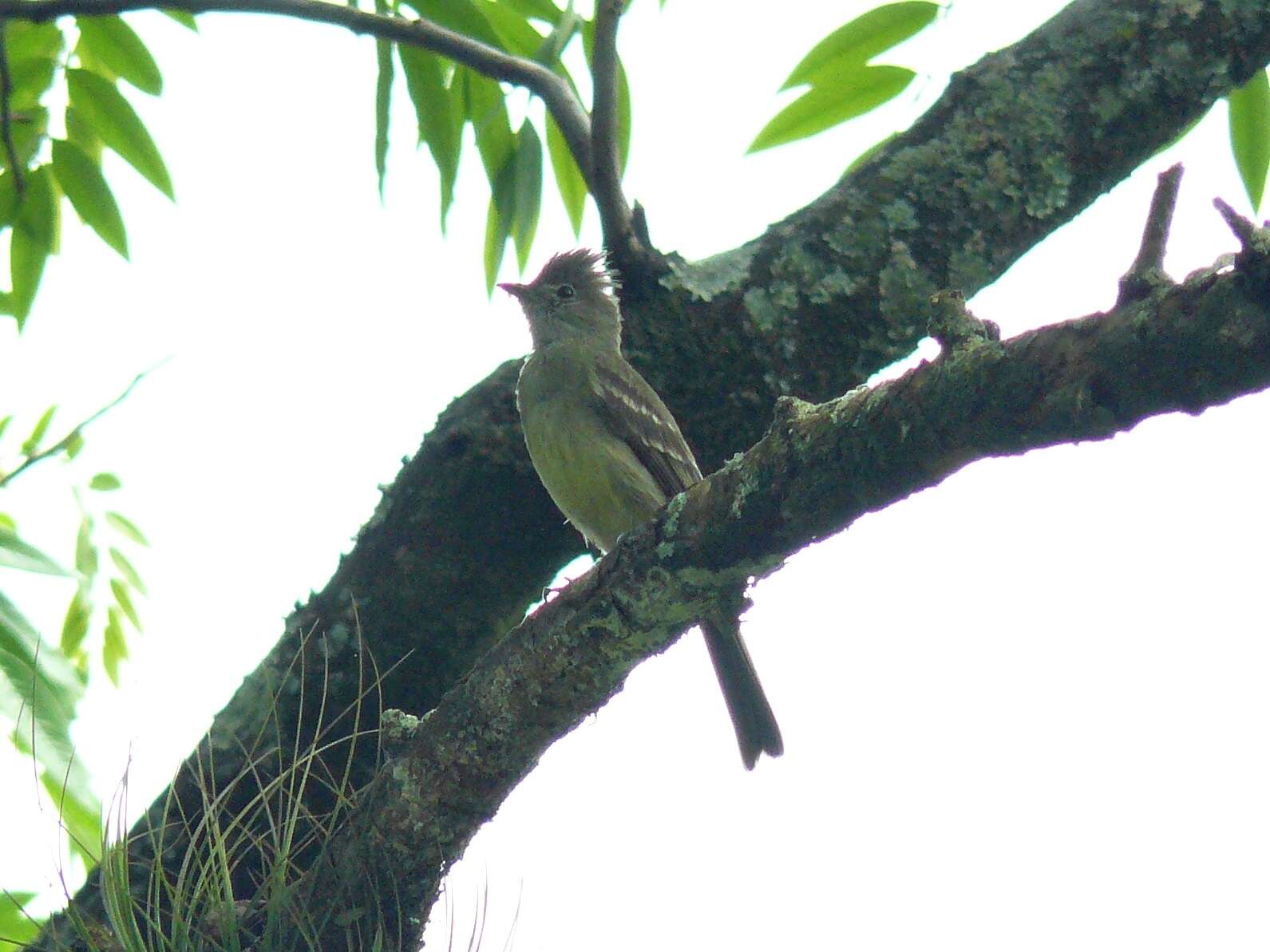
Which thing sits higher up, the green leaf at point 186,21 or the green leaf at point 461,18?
the green leaf at point 186,21

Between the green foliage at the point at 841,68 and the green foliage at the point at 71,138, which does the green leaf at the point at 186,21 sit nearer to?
the green foliage at the point at 71,138

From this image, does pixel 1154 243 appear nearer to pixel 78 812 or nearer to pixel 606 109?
pixel 606 109

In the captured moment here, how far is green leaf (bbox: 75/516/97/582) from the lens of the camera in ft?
16.2

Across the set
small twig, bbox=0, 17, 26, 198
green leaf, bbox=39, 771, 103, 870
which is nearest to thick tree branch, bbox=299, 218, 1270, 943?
green leaf, bbox=39, 771, 103, 870

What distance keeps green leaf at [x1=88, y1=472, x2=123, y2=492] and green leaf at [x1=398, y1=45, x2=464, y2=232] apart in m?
1.83

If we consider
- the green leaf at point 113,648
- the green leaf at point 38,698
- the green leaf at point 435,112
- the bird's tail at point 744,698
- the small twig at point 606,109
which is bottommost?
the green leaf at point 38,698

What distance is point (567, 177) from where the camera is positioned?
429 centimetres

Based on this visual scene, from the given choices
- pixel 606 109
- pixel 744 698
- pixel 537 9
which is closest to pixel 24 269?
pixel 537 9

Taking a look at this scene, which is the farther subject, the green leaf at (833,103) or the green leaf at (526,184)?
the green leaf at (526,184)

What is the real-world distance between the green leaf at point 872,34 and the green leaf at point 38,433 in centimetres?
249

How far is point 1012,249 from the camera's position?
404cm

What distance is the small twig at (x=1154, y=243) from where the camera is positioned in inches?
84.6

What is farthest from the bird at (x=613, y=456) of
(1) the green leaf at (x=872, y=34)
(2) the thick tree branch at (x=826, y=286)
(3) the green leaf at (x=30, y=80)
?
(3) the green leaf at (x=30, y=80)

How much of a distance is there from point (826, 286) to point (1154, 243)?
1.79 m
